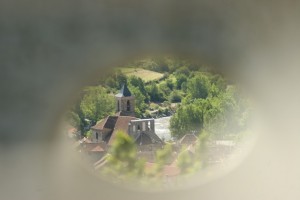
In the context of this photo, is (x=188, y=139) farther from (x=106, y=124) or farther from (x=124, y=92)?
(x=124, y=92)

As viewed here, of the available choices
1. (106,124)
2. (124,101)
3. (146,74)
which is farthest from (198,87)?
(106,124)

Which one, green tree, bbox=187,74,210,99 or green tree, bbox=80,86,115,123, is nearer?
green tree, bbox=80,86,115,123

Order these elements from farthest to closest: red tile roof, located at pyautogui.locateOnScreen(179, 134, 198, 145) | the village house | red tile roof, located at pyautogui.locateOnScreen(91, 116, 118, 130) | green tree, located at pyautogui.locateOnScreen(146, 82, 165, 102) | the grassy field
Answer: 1. green tree, located at pyautogui.locateOnScreen(146, 82, 165, 102)
2. the grassy field
3. red tile roof, located at pyautogui.locateOnScreen(91, 116, 118, 130)
4. the village house
5. red tile roof, located at pyautogui.locateOnScreen(179, 134, 198, 145)

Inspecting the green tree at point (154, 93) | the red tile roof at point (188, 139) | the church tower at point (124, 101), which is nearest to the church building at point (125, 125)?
the church tower at point (124, 101)

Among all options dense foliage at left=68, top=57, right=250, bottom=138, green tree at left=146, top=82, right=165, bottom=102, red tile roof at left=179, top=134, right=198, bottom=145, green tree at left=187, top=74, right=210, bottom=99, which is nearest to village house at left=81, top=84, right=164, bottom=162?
dense foliage at left=68, top=57, right=250, bottom=138

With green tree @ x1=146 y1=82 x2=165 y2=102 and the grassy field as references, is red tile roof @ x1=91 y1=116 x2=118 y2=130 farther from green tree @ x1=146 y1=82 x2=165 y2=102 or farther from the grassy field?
green tree @ x1=146 y1=82 x2=165 y2=102

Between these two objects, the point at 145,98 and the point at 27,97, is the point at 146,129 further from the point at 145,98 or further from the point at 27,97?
the point at 27,97

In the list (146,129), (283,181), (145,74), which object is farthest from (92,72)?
(145,74)
